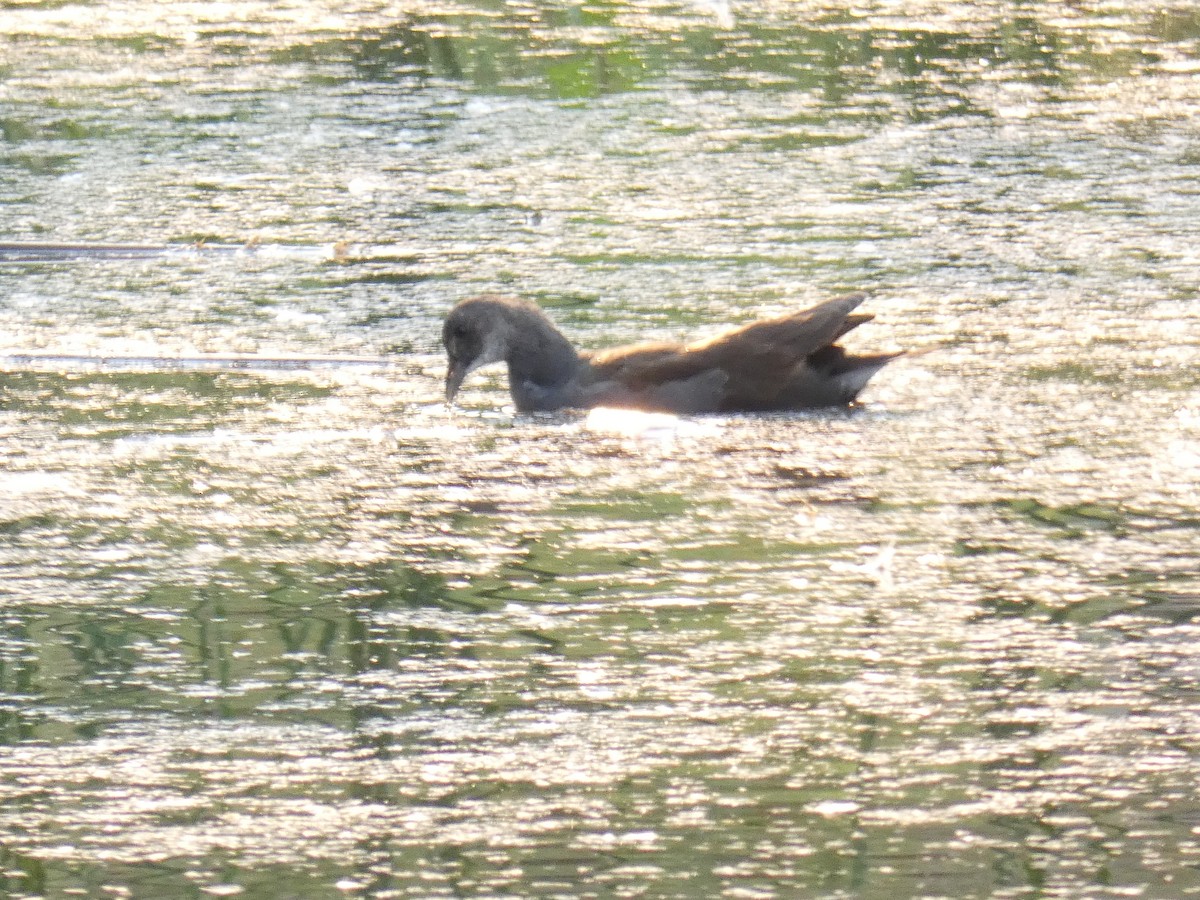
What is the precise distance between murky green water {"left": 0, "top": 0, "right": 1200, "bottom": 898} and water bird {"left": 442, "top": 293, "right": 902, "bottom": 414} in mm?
158

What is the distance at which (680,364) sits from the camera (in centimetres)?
648

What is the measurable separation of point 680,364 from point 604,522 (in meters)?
1.24

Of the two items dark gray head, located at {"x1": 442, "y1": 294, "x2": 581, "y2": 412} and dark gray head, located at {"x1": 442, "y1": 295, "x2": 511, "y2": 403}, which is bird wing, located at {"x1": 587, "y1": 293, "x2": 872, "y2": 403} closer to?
dark gray head, located at {"x1": 442, "y1": 294, "x2": 581, "y2": 412}

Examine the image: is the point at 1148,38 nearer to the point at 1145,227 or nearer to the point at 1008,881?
the point at 1145,227

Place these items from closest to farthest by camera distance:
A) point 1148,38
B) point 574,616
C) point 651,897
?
point 651,897, point 574,616, point 1148,38

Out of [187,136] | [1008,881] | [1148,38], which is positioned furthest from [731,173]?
[1008,881]

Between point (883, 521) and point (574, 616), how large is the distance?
97 centimetres

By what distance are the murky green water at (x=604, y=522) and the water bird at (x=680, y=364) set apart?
158 millimetres

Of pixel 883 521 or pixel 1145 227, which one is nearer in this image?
pixel 883 521

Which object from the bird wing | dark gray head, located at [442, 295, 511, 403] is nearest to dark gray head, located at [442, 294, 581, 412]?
dark gray head, located at [442, 295, 511, 403]

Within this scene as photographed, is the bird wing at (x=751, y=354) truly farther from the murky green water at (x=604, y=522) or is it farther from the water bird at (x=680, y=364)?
the murky green water at (x=604, y=522)

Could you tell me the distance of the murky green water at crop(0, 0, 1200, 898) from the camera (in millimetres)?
3600

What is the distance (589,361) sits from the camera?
6781mm

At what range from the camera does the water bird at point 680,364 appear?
6.50 m
